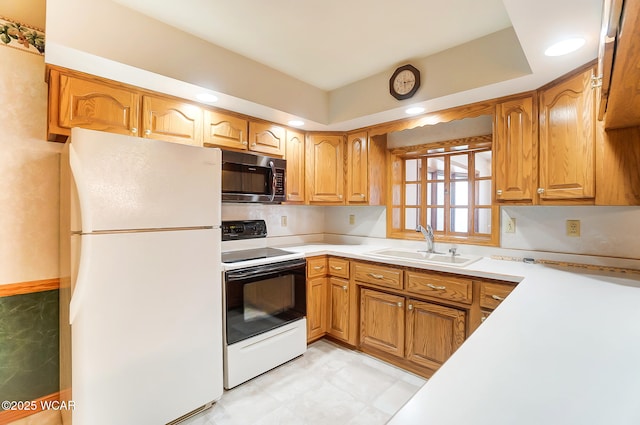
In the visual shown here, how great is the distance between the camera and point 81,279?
4.57ft

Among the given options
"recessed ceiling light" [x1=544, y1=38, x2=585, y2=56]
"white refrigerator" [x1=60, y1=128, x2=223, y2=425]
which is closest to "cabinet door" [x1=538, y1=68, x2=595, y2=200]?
"recessed ceiling light" [x1=544, y1=38, x2=585, y2=56]

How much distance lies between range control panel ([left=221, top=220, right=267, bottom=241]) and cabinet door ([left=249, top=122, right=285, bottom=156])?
0.70m

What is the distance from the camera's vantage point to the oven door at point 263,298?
2018 millimetres

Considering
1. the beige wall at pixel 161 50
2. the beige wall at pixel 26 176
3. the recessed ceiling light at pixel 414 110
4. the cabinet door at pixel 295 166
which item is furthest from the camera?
the cabinet door at pixel 295 166

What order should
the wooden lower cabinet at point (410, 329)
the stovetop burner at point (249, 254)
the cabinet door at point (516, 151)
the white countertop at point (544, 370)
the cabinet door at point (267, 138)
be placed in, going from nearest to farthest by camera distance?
the white countertop at point (544, 370), the cabinet door at point (516, 151), the wooden lower cabinet at point (410, 329), the stovetop burner at point (249, 254), the cabinet door at point (267, 138)

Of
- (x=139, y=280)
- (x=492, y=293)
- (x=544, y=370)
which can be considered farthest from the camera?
(x=492, y=293)

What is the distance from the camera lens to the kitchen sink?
2249 millimetres

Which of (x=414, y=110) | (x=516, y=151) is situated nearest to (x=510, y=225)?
(x=516, y=151)

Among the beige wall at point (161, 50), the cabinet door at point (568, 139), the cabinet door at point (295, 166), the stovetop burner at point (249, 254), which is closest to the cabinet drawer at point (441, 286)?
the cabinet door at point (568, 139)

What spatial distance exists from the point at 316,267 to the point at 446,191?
1.47 meters

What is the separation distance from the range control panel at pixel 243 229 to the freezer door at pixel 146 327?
70cm

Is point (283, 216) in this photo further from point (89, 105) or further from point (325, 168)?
point (89, 105)

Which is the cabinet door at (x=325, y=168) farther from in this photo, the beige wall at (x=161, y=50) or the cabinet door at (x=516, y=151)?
the cabinet door at (x=516, y=151)

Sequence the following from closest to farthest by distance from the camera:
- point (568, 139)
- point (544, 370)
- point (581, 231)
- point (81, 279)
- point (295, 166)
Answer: point (544, 370) → point (81, 279) → point (568, 139) → point (581, 231) → point (295, 166)
